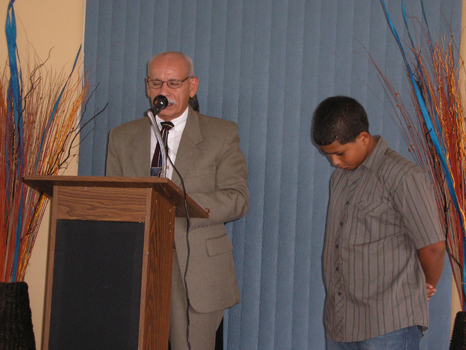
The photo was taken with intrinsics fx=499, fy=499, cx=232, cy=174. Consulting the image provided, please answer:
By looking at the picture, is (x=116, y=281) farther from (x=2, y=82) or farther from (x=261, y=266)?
(x=2, y=82)

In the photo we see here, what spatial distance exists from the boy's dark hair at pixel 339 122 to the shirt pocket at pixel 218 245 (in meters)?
0.62

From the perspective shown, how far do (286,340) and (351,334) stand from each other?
109 centimetres

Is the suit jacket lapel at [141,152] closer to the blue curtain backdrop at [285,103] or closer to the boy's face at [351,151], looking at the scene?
the blue curtain backdrop at [285,103]

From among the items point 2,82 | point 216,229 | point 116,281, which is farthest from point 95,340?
point 2,82

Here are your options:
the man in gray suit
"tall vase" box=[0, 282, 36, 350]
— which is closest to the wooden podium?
the man in gray suit

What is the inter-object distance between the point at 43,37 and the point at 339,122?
2.08 meters

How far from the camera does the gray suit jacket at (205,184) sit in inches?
78.0

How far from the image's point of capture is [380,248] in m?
1.68

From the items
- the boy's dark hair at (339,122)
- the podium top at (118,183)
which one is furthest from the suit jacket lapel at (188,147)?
the boy's dark hair at (339,122)

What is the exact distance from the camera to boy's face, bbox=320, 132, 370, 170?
1.76 m

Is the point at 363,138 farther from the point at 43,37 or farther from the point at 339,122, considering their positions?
the point at 43,37

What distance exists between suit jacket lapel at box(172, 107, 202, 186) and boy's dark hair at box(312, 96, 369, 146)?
0.61m

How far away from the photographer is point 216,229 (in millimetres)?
2125

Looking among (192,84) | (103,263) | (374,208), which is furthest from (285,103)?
(103,263)
